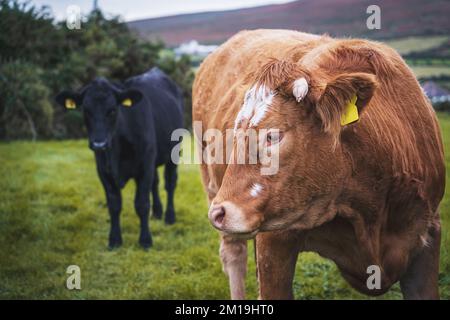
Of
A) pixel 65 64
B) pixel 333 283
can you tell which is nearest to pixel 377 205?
pixel 333 283

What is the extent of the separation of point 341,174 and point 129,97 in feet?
14.0

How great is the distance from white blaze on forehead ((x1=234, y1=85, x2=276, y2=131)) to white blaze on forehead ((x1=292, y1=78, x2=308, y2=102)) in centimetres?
10

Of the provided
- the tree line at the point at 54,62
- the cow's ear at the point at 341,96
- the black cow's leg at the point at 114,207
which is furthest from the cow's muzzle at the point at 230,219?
the tree line at the point at 54,62

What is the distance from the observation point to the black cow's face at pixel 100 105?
6176 millimetres

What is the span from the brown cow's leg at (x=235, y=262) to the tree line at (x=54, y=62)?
750cm

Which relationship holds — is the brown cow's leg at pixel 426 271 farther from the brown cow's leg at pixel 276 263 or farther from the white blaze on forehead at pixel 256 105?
the white blaze on forehead at pixel 256 105

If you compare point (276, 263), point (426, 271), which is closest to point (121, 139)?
point (276, 263)

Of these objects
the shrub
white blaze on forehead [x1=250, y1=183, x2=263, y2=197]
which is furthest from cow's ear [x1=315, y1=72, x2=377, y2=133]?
the shrub

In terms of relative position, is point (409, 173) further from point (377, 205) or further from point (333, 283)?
point (333, 283)

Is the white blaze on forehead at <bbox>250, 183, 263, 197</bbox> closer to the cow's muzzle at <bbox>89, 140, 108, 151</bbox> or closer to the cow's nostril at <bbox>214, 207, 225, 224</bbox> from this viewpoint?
the cow's nostril at <bbox>214, 207, 225, 224</bbox>

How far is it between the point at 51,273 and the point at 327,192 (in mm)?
3534

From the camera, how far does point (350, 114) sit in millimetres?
2543

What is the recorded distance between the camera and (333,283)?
486cm

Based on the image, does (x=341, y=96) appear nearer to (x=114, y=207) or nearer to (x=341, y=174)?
(x=341, y=174)
